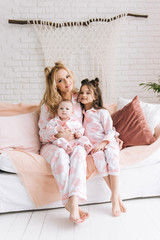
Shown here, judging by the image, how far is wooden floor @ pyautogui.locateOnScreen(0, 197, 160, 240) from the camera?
147 cm

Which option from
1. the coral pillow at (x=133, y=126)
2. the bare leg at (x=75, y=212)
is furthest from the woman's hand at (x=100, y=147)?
the bare leg at (x=75, y=212)

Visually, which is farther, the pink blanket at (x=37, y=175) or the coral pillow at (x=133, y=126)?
the coral pillow at (x=133, y=126)

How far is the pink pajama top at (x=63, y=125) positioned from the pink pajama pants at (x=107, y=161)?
298 mm

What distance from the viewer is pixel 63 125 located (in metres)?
2.07

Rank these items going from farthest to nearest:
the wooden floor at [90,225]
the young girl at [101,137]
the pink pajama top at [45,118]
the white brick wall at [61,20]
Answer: the white brick wall at [61,20]
the pink pajama top at [45,118]
the young girl at [101,137]
the wooden floor at [90,225]

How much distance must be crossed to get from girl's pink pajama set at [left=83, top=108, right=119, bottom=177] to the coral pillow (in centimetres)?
19

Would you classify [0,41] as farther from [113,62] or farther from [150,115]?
[150,115]

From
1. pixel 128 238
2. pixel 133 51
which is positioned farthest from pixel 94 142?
pixel 133 51

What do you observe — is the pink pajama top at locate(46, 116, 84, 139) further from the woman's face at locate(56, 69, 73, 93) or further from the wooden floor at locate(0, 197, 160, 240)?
the wooden floor at locate(0, 197, 160, 240)

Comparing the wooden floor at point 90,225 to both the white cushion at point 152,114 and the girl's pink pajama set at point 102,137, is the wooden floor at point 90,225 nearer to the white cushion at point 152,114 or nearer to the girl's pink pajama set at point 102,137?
the girl's pink pajama set at point 102,137

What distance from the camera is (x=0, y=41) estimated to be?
339cm

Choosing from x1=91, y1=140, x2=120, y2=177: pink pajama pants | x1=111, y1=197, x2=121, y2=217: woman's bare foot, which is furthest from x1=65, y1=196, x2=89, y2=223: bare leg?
x1=91, y1=140, x2=120, y2=177: pink pajama pants

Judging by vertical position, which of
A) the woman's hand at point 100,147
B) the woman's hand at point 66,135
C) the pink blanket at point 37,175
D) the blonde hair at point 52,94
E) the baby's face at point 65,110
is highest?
the blonde hair at point 52,94

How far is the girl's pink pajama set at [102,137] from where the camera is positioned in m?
1.80
